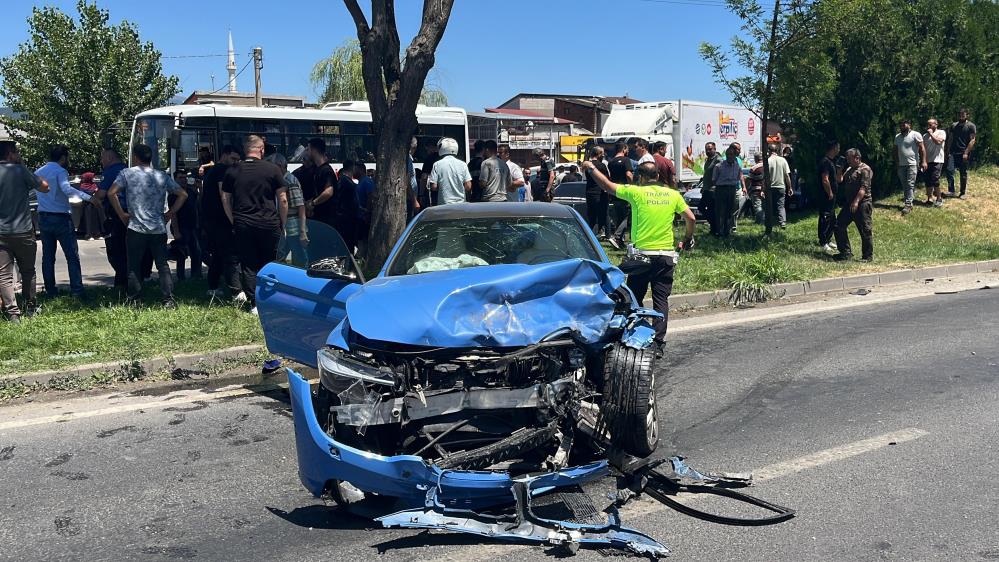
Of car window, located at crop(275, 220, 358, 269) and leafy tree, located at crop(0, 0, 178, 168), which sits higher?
leafy tree, located at crop(0, 0, 178, 168)

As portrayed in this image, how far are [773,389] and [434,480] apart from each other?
3.94 meters

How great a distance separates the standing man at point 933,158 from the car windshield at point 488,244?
14849 millimetres

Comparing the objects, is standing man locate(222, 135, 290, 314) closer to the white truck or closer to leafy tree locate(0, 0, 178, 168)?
the white truck

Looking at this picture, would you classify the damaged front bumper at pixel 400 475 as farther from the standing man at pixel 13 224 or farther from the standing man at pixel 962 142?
the standing man at pixel 962 142

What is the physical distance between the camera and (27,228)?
9523 mm

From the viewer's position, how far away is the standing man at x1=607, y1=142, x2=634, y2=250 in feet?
49.2

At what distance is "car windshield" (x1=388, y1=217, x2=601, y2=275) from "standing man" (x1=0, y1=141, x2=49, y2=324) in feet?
17.9

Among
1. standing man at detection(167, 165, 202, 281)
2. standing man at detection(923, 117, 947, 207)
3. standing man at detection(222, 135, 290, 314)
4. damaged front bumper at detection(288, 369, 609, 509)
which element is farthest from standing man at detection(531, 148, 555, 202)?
damaged front bumper at detection(288, 369, 609, 509)

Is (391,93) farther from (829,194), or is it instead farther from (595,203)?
(829,194)

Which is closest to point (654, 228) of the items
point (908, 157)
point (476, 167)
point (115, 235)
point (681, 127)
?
point (115, 235)

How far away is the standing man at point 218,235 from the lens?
33.2 ft

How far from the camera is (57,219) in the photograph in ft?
35.6

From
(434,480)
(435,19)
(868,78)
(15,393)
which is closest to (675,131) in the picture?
(868,78)

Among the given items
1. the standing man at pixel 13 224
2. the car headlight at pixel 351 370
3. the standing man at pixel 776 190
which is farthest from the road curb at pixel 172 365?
the standing man at pixel 776 190
